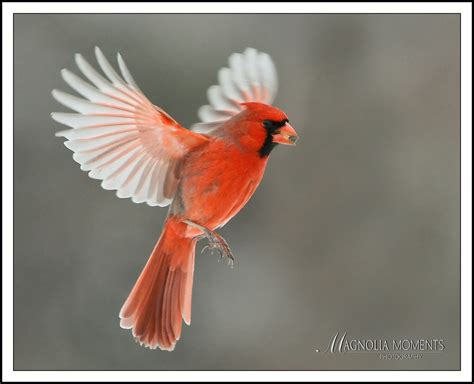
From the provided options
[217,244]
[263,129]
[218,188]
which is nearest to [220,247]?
[217,244]

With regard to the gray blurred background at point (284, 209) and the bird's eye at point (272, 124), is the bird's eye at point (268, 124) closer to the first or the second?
the bird's eye at point (272, 124)

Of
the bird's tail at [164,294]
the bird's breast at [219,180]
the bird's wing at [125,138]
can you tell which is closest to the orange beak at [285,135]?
the bird's breast at [219,180]

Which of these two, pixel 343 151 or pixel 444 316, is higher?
pixel 343 151

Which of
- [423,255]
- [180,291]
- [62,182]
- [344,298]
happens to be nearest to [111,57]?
[62,182]

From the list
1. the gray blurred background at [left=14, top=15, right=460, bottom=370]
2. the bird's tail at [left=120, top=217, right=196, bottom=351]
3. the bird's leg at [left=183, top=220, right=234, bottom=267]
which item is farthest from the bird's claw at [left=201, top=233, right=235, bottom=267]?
the gray blurred background at [left=14, top=15, right=460, bottom=370]

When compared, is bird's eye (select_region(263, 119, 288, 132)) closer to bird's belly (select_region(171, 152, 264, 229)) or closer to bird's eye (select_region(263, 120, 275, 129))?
bird's eye (select_region(263, 120, 275, 129))

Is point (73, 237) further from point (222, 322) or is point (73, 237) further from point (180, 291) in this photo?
point (180, 291)
